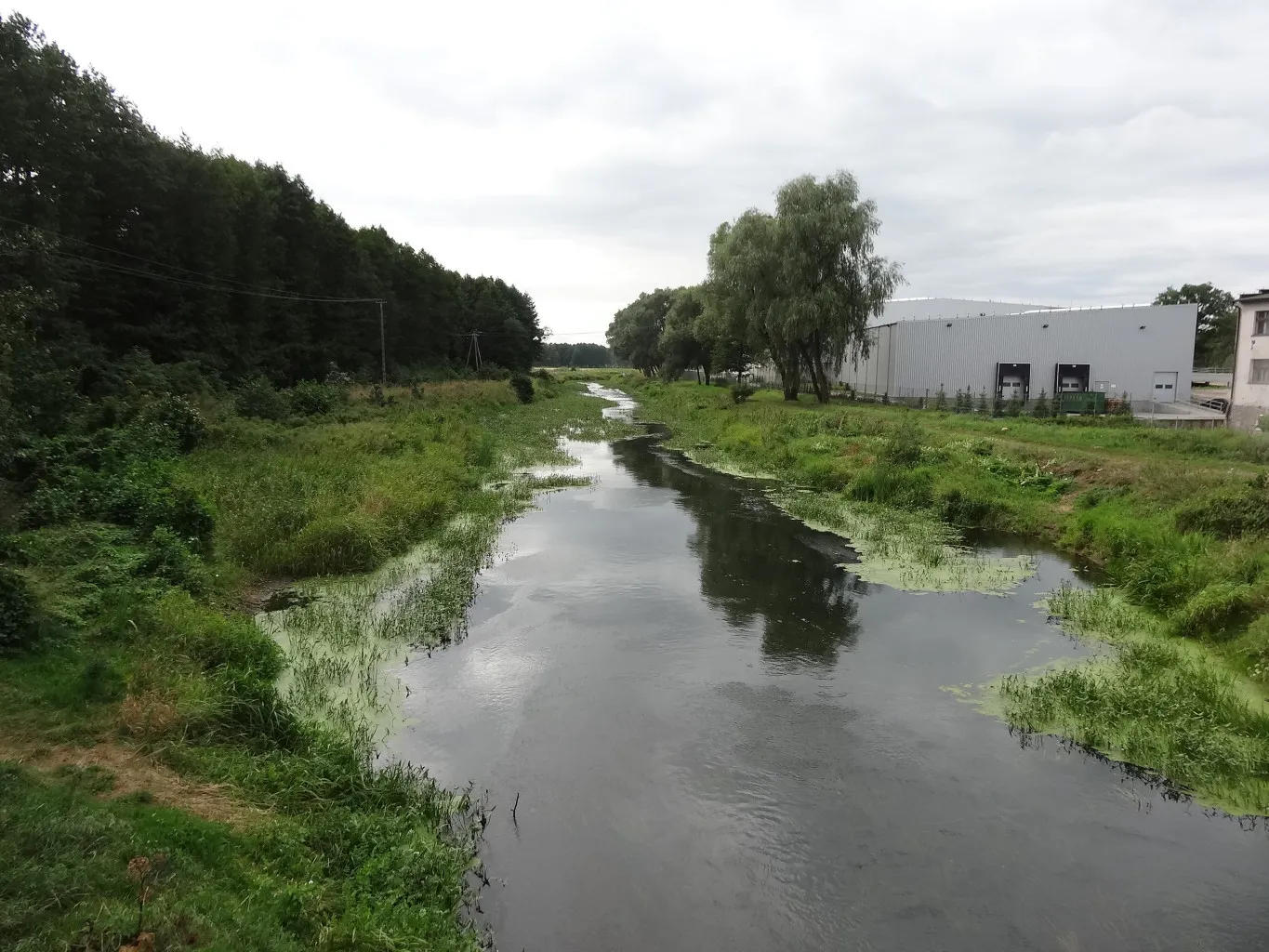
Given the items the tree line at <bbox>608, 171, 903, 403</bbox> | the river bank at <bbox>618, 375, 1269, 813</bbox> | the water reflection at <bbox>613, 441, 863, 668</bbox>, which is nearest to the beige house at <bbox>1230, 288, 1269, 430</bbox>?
the river bank at <bbox>618, 375, 1269, 813</bbox>

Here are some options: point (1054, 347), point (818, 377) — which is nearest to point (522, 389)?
point (818, 377)

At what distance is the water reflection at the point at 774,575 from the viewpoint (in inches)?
457

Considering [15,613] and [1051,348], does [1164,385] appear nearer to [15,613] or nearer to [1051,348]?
[1051,348]

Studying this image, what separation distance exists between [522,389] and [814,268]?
29.8 meters

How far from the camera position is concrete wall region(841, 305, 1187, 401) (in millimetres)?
42188

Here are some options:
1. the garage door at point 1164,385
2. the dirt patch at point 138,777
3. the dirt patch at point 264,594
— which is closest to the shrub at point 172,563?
the dirt patch at point 264,594

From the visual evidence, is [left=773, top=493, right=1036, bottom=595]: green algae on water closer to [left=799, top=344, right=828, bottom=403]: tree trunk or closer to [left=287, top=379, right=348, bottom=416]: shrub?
[left=287, top=379, right=348, bottom=416]: shrub

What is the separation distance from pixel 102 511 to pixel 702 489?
16250 mm

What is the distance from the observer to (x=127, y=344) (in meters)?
33.1

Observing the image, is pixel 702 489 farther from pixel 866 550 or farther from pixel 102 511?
pixel 102 511

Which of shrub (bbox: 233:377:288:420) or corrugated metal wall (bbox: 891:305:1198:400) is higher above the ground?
corrugated metal wall (bbox: 891:305:1198:400)

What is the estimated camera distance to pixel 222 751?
691cm

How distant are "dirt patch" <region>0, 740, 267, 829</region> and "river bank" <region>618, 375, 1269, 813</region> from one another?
8.13 meters

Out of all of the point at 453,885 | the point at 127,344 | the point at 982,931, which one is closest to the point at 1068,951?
the point at 982,931
